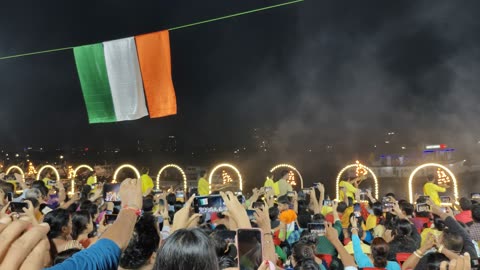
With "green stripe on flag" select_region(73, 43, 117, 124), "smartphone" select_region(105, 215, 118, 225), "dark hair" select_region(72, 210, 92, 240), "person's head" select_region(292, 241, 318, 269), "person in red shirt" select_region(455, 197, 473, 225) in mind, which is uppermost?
"green stripe on flag" select_region(73, 43, 117, 124)

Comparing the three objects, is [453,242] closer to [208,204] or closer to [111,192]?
[208,204]

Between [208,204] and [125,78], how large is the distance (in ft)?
15.5

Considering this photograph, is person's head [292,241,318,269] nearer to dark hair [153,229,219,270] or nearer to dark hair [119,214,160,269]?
dark hair [119,214,160,269]

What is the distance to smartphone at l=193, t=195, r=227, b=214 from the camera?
4.97 m

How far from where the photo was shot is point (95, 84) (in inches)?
349

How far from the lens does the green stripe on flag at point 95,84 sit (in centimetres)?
858

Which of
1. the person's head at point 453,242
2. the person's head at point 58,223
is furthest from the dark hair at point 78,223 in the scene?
the person's head at point 453,242

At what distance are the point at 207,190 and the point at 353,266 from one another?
7.42 metres

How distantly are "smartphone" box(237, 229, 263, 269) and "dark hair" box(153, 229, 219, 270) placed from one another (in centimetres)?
59

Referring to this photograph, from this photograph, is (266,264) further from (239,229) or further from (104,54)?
(104,54)

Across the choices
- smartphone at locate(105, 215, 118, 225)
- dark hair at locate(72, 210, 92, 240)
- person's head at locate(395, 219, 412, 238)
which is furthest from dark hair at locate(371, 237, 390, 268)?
smartphone at locate(105, 215, 118, 225)

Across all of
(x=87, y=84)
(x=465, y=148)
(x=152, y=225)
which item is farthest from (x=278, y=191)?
(x=465, y=148)

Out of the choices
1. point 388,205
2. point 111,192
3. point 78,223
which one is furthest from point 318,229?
point 111,192

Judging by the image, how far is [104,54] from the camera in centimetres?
845
